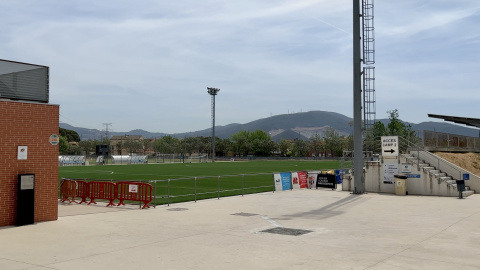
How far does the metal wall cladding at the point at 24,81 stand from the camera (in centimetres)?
1430

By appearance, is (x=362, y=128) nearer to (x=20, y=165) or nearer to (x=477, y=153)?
(x=477, y=153)

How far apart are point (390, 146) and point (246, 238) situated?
17845 mm

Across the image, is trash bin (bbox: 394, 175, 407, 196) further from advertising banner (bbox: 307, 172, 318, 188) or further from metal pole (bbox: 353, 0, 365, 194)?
advertising banner (bbox: 307, 172, 318, 188)

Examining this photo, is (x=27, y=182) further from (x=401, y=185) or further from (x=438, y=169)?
(x=438, y=169)

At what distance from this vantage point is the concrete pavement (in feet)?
30.3

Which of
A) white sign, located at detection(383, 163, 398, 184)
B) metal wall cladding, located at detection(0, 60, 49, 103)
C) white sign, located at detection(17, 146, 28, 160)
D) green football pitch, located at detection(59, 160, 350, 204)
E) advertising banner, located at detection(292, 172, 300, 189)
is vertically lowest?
green football pitch, located at detection(59, 160, 350, 204)

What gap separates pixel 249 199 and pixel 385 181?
9.66 metres

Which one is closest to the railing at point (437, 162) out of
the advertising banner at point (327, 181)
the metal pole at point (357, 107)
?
the metal pole at point (357, 107)

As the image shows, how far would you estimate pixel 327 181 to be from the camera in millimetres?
29578

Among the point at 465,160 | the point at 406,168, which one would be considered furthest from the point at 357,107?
the point at 465,160

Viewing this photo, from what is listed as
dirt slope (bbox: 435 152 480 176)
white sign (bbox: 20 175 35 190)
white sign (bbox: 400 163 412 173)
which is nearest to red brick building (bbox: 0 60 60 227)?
white sign (bbox: 20 175 35 190)

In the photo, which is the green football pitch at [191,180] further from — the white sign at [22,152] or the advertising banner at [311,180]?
the white sign at [22,152]

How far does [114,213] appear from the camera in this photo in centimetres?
1730

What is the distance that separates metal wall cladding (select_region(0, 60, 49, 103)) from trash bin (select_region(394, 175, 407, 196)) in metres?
19.6
